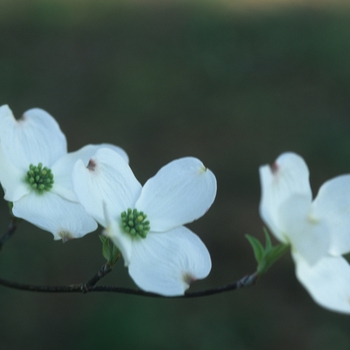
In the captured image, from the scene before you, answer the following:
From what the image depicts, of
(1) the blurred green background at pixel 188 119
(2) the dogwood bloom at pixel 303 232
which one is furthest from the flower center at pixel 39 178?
(1) the blurred green background at pixel 188 119

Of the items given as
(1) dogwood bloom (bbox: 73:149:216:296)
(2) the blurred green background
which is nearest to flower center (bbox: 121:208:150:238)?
(1) dogwood bloom (bbox: 73:149:216:296)

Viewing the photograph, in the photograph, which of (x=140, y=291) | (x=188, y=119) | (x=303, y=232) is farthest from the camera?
(x=188, y=119)

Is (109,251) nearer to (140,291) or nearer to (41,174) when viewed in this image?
(140,291)

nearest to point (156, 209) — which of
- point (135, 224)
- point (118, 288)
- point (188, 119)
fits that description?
point (135, 224)

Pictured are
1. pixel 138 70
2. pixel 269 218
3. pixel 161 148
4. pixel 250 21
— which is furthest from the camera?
pixel 250 21

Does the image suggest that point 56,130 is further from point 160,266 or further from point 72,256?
point 72,256

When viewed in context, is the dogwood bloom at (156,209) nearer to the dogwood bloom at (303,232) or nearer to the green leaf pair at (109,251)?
the green leaf pair at (109,251)

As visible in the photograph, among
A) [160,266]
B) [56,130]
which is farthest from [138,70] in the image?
[160,266]
